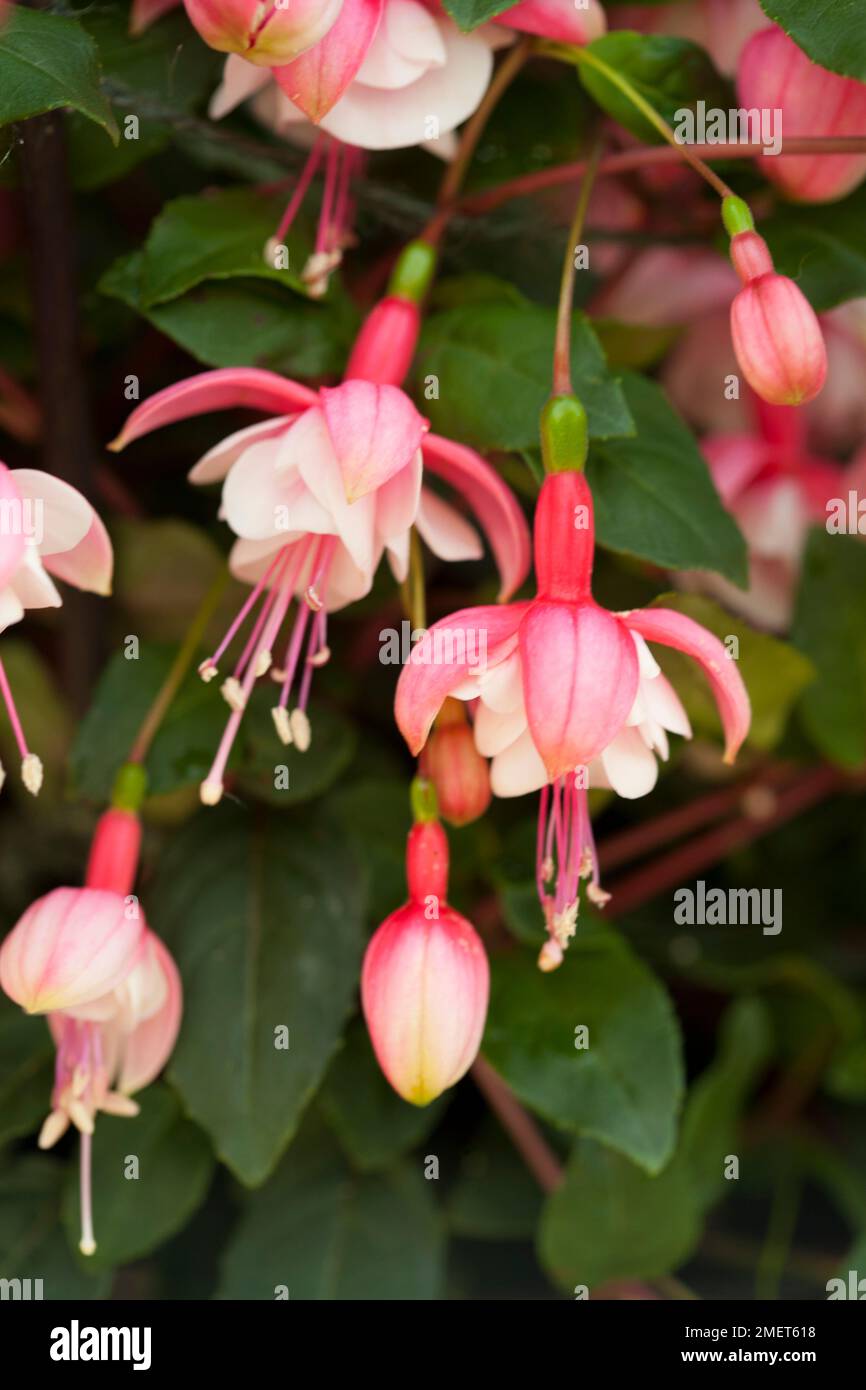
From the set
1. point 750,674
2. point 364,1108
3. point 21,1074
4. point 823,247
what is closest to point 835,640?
point 750,674

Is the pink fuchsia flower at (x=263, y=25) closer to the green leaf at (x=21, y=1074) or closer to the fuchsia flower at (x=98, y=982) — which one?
the fuchsia flower at (x=98, y=982)

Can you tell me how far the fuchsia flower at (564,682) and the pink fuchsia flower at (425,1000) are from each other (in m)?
0.03

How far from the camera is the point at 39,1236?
2.16ft

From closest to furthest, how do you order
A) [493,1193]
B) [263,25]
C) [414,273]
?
[263,25]
[414,273]
[493,1193]

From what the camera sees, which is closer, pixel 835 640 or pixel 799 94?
pixel 799 94

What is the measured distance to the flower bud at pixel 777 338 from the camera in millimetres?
410

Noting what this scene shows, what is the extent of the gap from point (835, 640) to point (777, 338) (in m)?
0.30

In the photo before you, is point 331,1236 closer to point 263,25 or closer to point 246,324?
point 246,324

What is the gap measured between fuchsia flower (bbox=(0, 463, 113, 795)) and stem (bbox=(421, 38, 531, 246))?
0.57 ft

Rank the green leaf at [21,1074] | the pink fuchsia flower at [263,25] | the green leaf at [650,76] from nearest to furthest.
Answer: the pink fuchsia flower at [263,25], the green leaf at [650,76], the green leaf at [21,1074]

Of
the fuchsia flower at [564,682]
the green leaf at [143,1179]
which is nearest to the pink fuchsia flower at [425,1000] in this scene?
the fuchsia flower at [564,682]

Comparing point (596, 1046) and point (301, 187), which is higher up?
point (301, 187)
